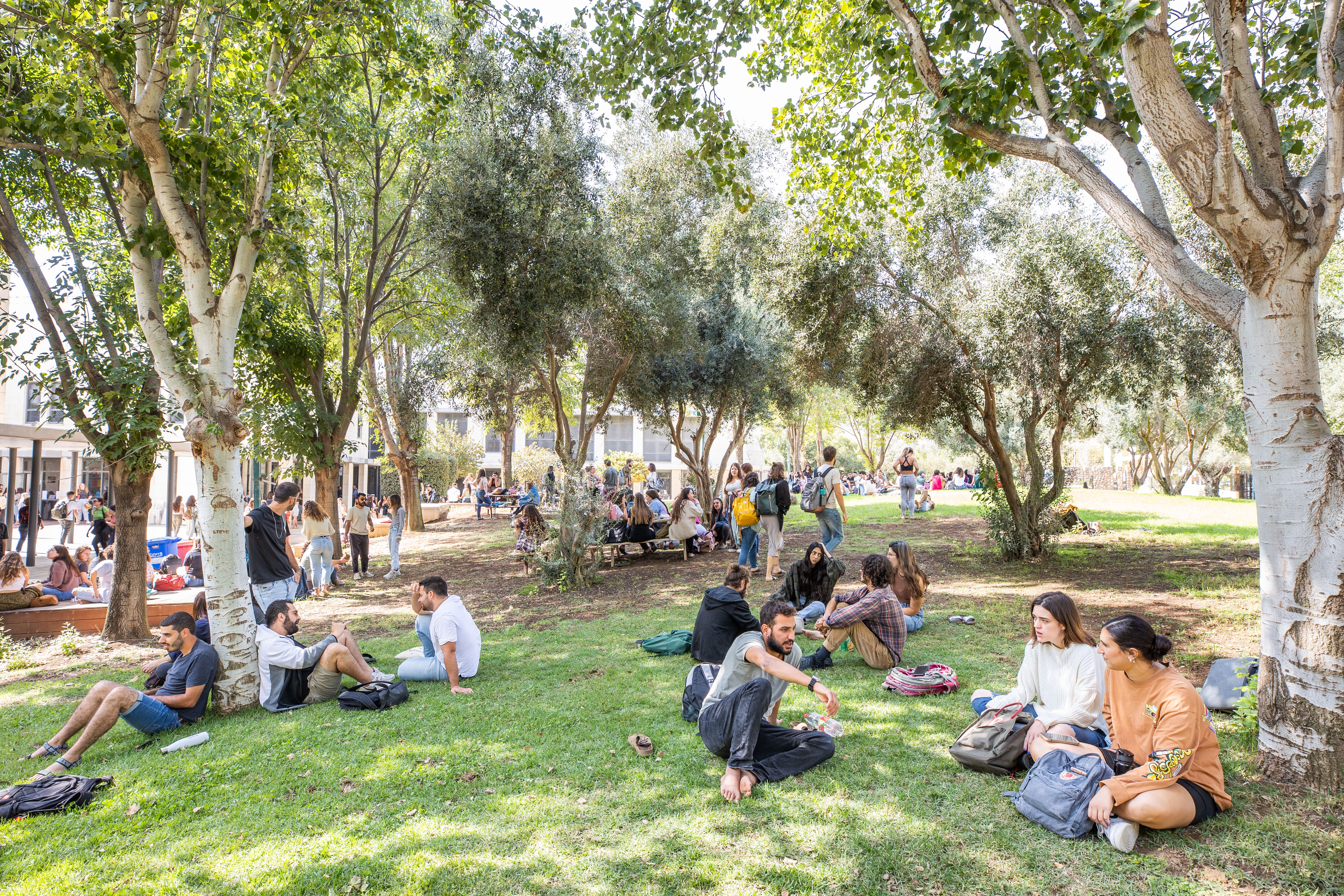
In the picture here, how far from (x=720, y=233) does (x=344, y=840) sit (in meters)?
14.7

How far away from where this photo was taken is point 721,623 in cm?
510

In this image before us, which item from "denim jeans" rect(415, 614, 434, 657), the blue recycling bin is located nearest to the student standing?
"denim jeans" rect(415, 614, 434, 657)

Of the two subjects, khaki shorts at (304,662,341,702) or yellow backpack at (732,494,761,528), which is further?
yellow backpack at (732,494,761,528)

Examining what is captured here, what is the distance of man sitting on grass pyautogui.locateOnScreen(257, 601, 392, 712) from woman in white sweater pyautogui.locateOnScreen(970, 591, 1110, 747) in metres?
4.70

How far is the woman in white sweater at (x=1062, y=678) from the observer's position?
3855mm

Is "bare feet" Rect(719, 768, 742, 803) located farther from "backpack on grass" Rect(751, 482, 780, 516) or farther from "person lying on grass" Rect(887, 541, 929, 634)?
"backpack on grass" Rect(751, 482, 780, 516)

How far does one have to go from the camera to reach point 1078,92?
5.27 meters

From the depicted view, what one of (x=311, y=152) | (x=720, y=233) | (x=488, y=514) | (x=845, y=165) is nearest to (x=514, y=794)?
(x=845, y=165)

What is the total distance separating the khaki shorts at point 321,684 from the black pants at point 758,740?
126 inches

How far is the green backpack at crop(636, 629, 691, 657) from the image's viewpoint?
6.82 meters

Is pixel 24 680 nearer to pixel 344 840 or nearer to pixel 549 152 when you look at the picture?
pixel 344 840

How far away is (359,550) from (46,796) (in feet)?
32.1

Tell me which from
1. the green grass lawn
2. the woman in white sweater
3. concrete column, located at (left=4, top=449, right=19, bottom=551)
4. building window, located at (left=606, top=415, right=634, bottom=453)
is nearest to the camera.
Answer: the green grass lawn

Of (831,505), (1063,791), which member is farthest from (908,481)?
(1063,791)
